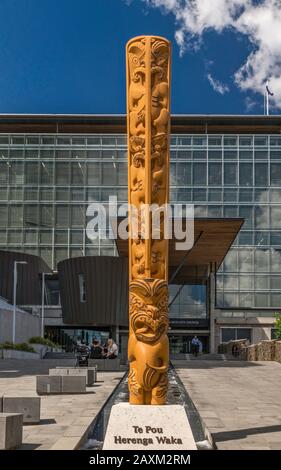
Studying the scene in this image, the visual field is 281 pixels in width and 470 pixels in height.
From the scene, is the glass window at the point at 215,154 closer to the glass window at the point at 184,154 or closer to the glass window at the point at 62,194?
the glass window at the point at 184,154

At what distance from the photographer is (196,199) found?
79.3m

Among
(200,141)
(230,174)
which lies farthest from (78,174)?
(230,174)

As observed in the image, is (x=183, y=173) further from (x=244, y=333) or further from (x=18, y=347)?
(x=18, y=347)

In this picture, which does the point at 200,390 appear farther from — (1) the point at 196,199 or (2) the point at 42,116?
(2) the point at 42,116

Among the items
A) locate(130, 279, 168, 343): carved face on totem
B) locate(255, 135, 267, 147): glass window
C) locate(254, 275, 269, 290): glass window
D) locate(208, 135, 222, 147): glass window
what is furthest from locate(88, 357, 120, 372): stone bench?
locate(255, 135, 267, 147): glass window

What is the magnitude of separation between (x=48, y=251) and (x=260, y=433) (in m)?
69.6

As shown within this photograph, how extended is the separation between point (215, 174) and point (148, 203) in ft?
229

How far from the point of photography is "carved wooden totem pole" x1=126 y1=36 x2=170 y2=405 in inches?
392

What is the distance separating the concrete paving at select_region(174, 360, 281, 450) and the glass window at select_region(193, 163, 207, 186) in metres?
48.9

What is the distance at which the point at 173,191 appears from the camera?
80.1m

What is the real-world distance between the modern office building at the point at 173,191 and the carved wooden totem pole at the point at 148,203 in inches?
2493

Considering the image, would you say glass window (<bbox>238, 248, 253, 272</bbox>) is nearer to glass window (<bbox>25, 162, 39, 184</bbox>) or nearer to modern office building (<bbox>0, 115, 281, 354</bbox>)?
modern office building (<bbox>0, 115, 281, 354</bbox>)

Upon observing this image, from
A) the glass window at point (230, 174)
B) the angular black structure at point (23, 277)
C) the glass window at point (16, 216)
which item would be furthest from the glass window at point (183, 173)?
the angular black structure at point (23, 277)

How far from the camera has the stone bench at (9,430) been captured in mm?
9367
